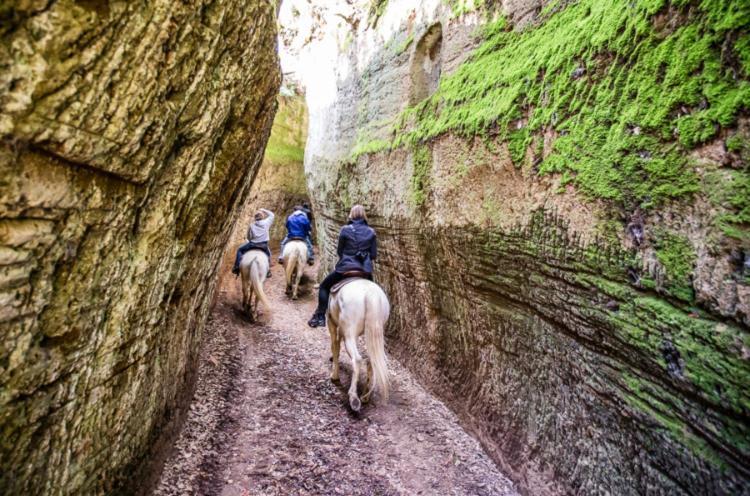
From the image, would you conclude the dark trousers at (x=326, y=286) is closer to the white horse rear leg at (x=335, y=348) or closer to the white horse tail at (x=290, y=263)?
the white horse rear leg at (x=335, y=348)

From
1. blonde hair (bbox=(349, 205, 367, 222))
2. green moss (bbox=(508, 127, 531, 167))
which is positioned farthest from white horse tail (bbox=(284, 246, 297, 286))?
green moss (bbox=(508, 127, 531, 167))

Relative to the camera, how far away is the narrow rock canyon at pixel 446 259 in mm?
2072

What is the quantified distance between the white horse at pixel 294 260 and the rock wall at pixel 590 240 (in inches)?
222

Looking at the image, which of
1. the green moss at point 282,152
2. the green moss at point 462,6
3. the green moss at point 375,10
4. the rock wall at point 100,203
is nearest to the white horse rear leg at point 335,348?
the rock wall at point 100,203

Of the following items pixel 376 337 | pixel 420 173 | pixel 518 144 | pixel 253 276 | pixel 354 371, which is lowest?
pixel 354 371

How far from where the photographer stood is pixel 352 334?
6.36 metres

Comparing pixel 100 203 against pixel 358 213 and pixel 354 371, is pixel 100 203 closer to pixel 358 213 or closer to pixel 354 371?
pixel 354 371

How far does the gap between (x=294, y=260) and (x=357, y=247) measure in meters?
5.65

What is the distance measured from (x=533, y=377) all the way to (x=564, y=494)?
3.66ft

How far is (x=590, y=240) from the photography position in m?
3.71

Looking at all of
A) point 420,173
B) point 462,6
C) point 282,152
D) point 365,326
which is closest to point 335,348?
point 365,326

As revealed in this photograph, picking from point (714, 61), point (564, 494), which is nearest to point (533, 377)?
point (564, 494)

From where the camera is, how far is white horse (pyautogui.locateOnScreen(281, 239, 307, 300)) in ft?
41.4

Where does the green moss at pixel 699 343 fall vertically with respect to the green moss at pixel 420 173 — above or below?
below
